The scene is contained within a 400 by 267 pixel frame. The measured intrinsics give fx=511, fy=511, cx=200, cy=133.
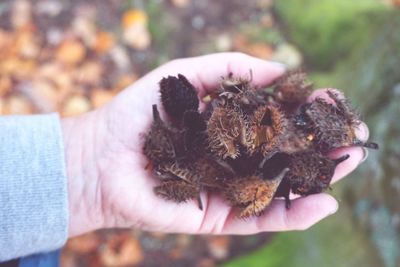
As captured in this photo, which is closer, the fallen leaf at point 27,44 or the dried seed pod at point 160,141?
the dried seed pod at point 160,141

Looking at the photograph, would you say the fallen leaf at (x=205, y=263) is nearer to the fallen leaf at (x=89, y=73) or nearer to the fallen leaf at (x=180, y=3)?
the fallen leaf at (x=89, y=73)

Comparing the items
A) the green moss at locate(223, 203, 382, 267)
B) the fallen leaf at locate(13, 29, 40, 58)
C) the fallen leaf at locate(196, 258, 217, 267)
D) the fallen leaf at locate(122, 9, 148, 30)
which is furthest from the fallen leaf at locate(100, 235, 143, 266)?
the fallen leaf at locate(122, 9, 148, 30)

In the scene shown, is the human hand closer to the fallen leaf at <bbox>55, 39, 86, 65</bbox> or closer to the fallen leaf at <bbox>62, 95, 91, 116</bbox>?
the fallen leaf at <bbox>62, 95, 91, 116</bbox>

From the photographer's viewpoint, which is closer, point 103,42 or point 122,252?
point 122,252

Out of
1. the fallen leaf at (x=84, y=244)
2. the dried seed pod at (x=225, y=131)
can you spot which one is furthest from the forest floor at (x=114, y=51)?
the dried seed pod at (x=225, y=131)

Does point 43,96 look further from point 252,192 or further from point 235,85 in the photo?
point 252,192

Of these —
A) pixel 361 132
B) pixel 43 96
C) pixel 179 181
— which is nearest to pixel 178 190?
pixel 179 181
